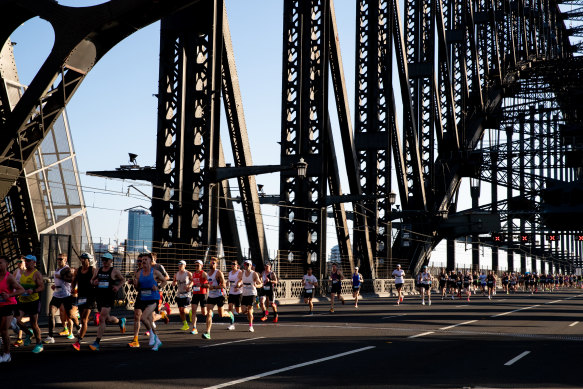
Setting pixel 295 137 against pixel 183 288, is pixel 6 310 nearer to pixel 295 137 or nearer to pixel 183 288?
pixel 183 288

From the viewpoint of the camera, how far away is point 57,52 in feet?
60.8

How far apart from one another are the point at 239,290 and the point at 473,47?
51.7 meters

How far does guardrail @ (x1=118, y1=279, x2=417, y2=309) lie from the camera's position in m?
24.5

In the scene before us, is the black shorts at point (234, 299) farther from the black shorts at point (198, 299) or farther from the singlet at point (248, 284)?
the black shorts at point (198, 299)

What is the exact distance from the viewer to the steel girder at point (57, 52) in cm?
1831

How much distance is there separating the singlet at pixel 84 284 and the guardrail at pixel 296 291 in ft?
25.0

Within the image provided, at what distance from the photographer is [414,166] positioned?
5094cm

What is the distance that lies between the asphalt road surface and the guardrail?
5114 millimetres

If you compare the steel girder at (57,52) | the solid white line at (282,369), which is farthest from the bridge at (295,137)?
the solid white line at (282,369)

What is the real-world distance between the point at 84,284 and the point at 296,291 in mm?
19792

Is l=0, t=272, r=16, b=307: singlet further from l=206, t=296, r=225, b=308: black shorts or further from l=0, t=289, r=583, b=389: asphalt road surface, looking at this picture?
l=206, t=296, r=225, b=308: black shorts

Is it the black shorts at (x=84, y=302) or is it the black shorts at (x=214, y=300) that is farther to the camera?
the black shorts at (x=214, y=300)

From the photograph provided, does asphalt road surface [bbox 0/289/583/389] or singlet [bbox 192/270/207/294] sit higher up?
singlet [bbox 192/270/207/294]

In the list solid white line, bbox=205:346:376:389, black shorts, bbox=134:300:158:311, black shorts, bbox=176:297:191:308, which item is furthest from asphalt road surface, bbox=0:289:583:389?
black shorts, bbox=134:300:158:311
